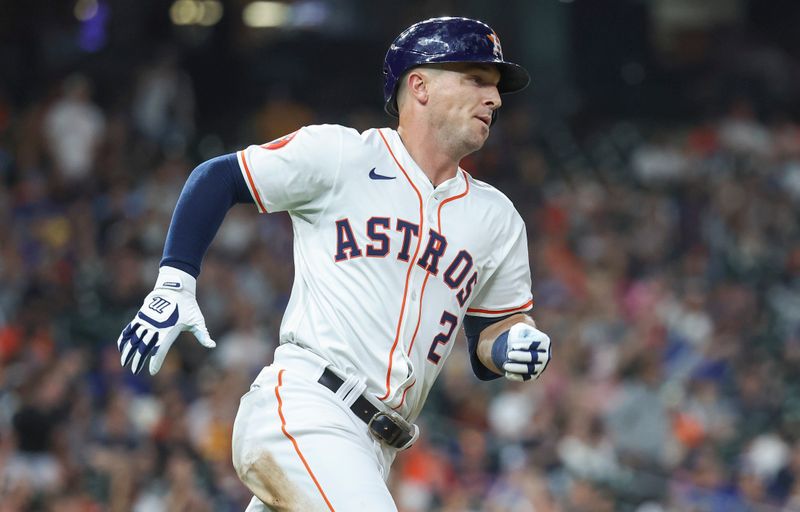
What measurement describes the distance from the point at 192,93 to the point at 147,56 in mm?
567

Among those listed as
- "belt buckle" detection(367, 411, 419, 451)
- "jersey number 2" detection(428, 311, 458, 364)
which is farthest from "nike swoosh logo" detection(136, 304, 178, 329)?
"jersey number 2" detection(428, 311, 458, 364)

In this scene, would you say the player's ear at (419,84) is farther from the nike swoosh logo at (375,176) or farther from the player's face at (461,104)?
the nike swoosh logo at (375,176)

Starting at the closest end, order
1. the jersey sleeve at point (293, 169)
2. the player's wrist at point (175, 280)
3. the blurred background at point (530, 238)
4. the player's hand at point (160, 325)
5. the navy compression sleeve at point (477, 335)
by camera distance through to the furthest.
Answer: the player's hand at point (160, 325), the player's wrist at point (175, 280), the jersey sleeve at point (293, 169), the navy compression sleeve at point (477, 335), the blurred background at point (530, 238)

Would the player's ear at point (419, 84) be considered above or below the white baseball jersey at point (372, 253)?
above

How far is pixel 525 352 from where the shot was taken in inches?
132

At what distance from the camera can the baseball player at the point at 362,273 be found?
322 cm

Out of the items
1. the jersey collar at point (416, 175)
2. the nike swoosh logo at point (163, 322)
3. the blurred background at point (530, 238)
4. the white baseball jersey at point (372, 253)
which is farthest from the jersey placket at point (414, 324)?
the blurred background at point (530, 238)

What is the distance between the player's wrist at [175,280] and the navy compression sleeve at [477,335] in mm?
916

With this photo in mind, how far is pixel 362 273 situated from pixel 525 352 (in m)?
0.49

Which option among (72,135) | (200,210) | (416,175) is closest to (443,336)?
(416,175)

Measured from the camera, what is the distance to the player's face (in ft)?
11.6

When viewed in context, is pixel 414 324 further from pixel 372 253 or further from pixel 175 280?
pixel 175 280

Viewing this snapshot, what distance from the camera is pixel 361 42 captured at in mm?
13719

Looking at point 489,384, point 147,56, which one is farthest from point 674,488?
point 147,56
